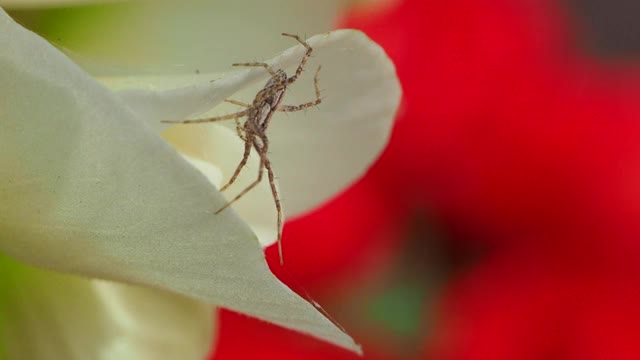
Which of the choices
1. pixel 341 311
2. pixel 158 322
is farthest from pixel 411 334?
pixel 158 322

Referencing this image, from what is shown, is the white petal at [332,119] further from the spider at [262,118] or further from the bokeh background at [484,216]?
the bokeh background at [484,216]

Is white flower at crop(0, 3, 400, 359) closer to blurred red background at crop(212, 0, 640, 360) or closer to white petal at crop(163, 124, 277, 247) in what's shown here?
white petal at crop(163, 124, 277, 247)

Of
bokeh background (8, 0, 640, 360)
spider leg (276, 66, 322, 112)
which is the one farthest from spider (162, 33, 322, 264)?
bokeh background (8, 0, 640, 360)

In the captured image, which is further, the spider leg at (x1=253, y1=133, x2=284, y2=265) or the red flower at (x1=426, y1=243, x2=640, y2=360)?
the red flower at (x1=426, y1=243, x2=640, y2=360)

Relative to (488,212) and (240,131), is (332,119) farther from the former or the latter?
(488,212)

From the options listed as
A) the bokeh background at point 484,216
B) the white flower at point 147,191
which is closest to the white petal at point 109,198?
the white flower at point 147,191

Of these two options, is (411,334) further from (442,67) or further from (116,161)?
(116,161)

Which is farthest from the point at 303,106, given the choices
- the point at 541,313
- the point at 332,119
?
the point at 541,313

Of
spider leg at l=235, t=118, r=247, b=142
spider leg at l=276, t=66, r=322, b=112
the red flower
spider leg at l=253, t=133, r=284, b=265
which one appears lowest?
the red flower
